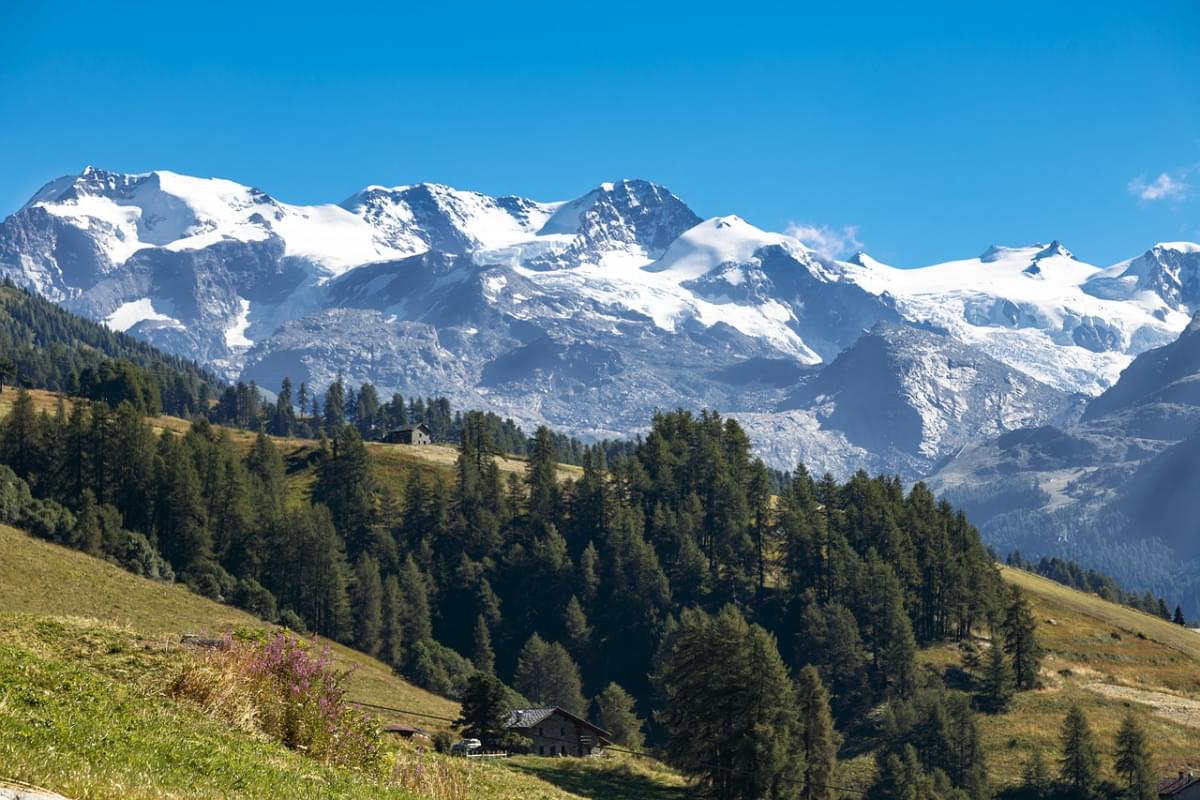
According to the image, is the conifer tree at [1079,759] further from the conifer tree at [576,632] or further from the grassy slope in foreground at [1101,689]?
the conifer tree at [576,632]

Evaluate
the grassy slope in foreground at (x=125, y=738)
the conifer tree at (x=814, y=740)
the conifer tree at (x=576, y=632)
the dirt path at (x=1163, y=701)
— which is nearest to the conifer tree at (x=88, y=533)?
the conifer tree at (x=576, y=632)

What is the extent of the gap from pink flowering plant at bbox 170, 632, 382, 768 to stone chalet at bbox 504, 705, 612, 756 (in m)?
76.1

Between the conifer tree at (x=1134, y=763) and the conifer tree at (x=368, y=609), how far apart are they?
82.1m

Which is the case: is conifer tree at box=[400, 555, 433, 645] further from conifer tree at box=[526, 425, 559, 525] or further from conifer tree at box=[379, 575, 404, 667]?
conifer tree at box=[526, 425, 559, 525]

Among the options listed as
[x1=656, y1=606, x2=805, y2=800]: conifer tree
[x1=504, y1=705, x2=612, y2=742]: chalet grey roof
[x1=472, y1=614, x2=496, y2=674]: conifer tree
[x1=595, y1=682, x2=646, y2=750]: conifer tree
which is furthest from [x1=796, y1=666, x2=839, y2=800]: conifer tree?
[x1=472, y1=614, x2=496, y2=674]: conifer tree

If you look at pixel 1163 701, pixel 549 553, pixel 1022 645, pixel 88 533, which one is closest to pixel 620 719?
pixel 549 553

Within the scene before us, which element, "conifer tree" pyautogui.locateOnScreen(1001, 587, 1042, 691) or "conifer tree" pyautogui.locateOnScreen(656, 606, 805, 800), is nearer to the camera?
"conifer tree" pyautogui.locateOnScreen(656, 606, 805, 800)

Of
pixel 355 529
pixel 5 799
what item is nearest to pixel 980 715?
pixel 355 529

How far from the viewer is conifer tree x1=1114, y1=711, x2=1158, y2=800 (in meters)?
111

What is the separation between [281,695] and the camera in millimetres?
26219

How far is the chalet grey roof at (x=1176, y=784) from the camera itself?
106 m

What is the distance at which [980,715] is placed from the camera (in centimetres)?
13475

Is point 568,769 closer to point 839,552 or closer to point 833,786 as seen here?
point 833,786

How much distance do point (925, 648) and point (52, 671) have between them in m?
146
